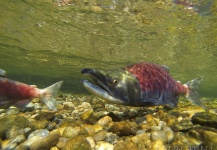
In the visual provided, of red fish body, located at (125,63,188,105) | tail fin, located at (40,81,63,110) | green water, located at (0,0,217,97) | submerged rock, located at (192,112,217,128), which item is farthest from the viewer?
green water, located at (0,0,217,97)

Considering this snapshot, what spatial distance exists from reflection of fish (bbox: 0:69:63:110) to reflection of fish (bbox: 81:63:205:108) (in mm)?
1419

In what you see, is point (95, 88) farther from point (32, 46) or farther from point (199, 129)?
point (32, 46)

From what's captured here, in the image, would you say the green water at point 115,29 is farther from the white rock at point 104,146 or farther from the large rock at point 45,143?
the large rock at point 45,143

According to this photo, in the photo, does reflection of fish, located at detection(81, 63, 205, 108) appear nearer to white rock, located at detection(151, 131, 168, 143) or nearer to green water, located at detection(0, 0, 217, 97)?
white rock, located at detection(151, 131, 168, 143)

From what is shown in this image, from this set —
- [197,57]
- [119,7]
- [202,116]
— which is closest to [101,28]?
[119,7]

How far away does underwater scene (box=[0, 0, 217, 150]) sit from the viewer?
3.50m

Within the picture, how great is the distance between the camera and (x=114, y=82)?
3.67 meters

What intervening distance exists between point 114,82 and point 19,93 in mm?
2299

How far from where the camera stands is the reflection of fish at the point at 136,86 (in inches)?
142

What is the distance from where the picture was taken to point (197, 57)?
2462cm

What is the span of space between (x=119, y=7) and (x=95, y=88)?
9.94 m

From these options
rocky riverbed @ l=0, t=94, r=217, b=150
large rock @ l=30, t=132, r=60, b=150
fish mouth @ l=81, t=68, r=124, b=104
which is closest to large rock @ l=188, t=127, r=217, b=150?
rocky riverbed @ l=0, t=94, r=217, b=150

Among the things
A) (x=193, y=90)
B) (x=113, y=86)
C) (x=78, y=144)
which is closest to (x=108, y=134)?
(x=78, y=144)

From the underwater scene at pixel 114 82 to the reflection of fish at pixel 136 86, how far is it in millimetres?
21
